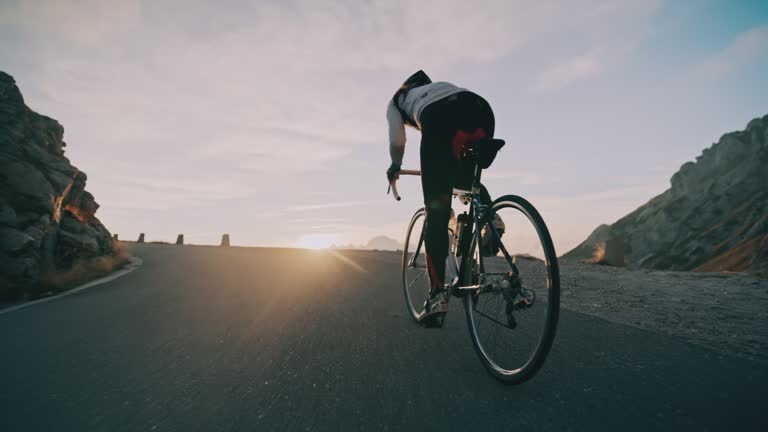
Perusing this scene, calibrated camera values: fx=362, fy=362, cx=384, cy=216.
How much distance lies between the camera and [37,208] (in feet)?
26.0

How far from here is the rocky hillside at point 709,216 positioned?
2841 centimetres

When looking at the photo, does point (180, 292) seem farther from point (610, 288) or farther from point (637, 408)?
point (610, 288)

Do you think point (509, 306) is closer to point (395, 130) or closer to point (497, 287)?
point (497, 287)

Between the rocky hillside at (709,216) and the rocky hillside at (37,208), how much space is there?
26041mm

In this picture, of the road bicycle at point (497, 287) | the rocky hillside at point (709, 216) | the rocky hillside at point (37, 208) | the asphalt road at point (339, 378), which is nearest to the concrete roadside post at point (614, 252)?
the asphalt road at point (339, 378)

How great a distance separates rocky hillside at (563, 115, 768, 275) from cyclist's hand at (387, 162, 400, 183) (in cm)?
2318

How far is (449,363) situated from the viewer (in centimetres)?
237

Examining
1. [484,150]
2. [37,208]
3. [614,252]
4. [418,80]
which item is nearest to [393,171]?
[418,80]

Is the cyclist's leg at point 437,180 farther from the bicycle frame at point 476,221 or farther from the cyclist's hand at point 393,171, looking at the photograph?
the cyclist's hand at point 393,171

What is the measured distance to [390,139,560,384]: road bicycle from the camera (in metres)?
1.90

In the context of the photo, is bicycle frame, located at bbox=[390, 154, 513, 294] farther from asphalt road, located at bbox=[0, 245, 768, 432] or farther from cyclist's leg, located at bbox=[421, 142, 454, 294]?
asphalt road, located at bbox=[0, 245, 768, 432]

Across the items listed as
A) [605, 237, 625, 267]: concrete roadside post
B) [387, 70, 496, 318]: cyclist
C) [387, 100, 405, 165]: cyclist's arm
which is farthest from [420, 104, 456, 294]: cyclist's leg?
[605, 237, 625, 267]: concrete roadside post

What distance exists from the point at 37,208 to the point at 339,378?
31.0 ft

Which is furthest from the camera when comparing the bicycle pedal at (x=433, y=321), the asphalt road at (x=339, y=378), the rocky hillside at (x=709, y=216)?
the rocky hillside at (x=709, y=216)
